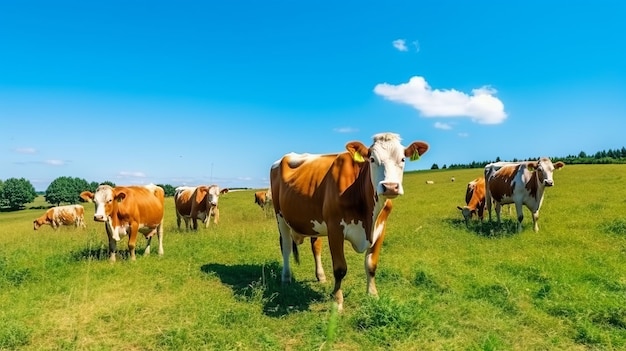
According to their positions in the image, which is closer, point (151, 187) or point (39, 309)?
point (39, 309)

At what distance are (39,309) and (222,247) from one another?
5192mm

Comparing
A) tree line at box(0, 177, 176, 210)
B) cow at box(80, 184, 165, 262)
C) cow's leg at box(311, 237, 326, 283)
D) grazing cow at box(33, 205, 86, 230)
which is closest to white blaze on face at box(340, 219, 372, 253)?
cow's leg at box(311, 237, 326, 283)

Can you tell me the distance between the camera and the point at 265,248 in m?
11.4

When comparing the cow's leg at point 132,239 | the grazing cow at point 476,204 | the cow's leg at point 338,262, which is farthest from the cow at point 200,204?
the cow's leg at point 338,262

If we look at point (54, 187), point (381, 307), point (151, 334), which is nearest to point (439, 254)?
point (381, 307)

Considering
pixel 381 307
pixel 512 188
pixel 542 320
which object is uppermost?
pixel 512 188

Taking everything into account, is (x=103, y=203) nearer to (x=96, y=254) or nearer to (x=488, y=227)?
(x=96, y=254)

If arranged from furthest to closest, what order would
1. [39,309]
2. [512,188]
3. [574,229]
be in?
[512,188] → [574,229] → [39,309]

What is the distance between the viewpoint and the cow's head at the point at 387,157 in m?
5.34

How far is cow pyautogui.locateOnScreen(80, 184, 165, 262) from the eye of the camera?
9.51 meters

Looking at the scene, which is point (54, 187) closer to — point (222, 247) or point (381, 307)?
point (222, 247)

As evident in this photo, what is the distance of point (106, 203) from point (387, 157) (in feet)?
22.7

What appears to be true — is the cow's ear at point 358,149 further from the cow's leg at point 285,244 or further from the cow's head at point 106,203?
the cow's head at point 106,203

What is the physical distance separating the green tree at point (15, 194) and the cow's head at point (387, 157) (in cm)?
9276
